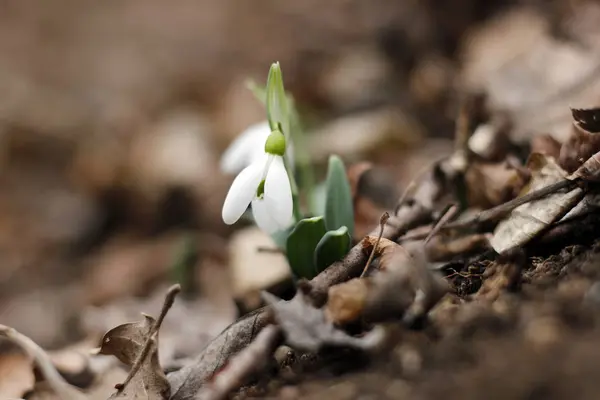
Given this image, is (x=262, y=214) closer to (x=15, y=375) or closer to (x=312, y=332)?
(x=312, y=332)

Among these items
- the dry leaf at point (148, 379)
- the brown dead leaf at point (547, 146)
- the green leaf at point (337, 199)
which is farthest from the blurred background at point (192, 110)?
the dry leaf at point (148, 379)

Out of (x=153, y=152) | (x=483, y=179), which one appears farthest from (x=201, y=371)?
(x=153, y=152)

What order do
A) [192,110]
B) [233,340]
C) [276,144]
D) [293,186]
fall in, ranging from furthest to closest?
[192,110], [293,186], [276,144], [233,340]

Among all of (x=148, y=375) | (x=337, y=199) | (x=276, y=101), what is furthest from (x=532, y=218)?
(x=148, y=375)

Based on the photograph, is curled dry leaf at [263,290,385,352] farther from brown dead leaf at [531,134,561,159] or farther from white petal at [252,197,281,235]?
brown dead leaf at [531,134,561,159]

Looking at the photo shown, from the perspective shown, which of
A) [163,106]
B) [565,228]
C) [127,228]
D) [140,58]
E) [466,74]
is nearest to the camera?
[565,228]

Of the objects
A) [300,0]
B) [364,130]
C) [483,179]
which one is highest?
[300,0]

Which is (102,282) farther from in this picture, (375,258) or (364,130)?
(375,258)
